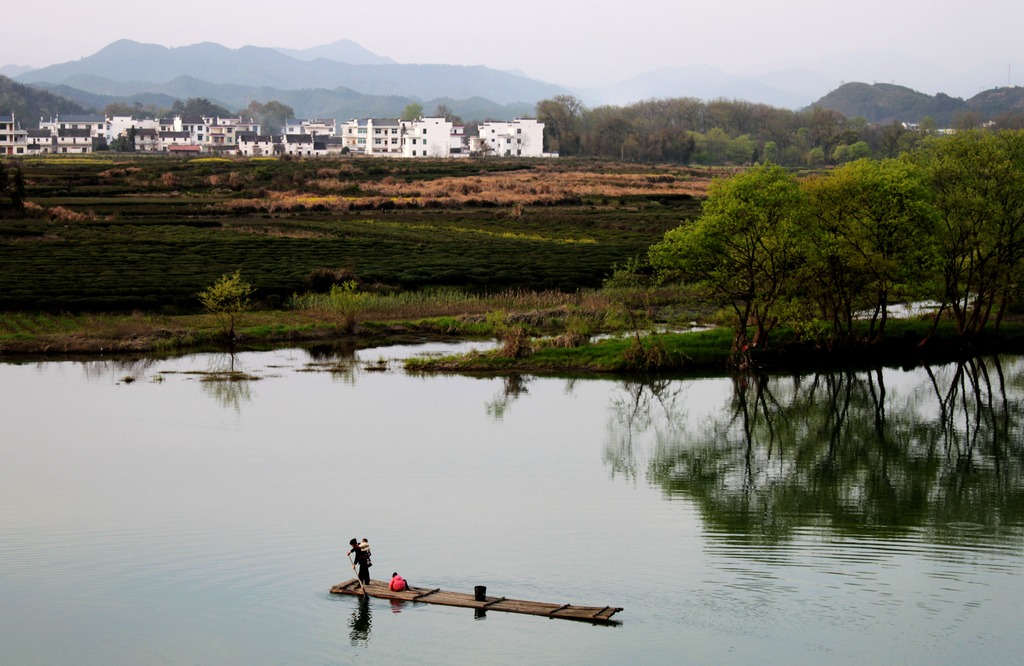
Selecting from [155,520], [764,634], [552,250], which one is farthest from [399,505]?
[552,250]

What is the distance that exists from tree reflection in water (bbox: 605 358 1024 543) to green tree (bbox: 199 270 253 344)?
1770 centimetres

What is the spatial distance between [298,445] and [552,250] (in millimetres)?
40684

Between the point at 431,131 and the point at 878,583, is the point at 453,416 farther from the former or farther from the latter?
the point at 431,131

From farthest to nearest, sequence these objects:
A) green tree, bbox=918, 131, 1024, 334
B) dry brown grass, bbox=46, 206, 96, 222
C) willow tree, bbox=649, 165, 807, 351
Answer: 1. dry brown grass, bbox=46, 206, 96, 222
2. green tree, bbox=918, 131, 1024, 334
3. willow tree, bbox=649, 165, 807, 351

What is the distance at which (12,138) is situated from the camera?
195375 millimetres

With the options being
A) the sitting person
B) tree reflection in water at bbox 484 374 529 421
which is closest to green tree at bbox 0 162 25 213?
tree reflection in water at bbox 484 374 529 421

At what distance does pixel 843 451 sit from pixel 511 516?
40.1 ft

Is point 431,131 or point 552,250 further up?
point 431,131

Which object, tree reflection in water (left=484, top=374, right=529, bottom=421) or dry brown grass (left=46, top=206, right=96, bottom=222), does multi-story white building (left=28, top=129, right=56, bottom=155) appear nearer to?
dry brown grass (left=46, top=206, right=96, bottom=222)

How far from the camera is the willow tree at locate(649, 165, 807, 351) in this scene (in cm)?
4428

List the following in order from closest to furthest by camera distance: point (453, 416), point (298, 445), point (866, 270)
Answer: point (298, 445), point (453, 416), point (866, 270)

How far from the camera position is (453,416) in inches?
1447

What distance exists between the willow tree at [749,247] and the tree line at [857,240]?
0.16 ft

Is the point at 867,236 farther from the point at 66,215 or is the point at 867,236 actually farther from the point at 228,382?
the point at 66,215
